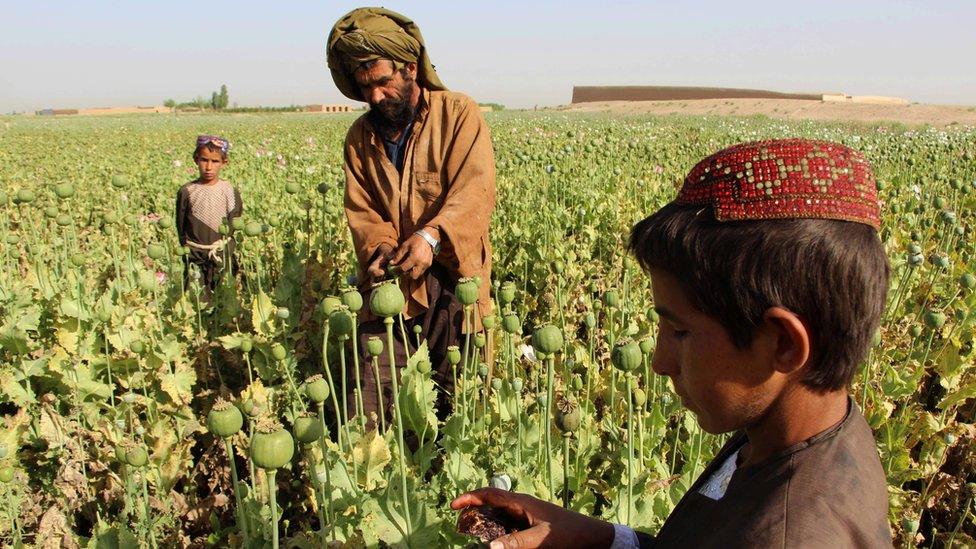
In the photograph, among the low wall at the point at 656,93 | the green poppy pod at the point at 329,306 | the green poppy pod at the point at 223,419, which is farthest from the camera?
the low wall at the point at 656,93

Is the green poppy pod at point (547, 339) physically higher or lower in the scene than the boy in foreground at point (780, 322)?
lower

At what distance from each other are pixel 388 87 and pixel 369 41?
0.72 ft

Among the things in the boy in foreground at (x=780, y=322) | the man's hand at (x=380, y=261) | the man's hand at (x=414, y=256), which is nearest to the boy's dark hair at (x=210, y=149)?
the man's hand at (x=380, y=261)

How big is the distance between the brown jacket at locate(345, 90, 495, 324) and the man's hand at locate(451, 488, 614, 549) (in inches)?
59.3

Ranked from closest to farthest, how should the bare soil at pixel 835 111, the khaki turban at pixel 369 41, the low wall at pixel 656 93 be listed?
the khaki turban at pixel 369 41, the bare soil at pixel 835 111, the low wall at pixel 656 93

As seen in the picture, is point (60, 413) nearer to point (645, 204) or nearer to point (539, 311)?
point (539, 311)

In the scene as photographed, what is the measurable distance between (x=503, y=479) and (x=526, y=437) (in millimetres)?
652

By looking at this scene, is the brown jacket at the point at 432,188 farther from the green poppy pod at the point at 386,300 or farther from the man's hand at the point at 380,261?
the green poppy pod at the point at 386,300

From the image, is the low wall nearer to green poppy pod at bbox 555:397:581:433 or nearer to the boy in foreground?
green poppy pod at bbox 555:397:581:433

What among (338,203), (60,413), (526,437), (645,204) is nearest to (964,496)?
(526,437)

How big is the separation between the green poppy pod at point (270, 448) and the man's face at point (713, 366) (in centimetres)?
71

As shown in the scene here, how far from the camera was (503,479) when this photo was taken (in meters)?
1.59

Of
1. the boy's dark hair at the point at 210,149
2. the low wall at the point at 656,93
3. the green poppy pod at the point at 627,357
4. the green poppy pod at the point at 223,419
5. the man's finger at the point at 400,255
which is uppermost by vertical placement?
the low wall at the point at 656,93

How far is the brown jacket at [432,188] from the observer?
2.84 m
